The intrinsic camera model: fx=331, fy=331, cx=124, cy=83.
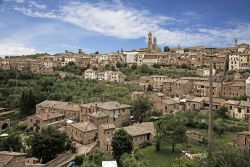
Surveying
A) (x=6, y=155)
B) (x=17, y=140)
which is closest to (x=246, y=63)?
→ (x=17, y=140)

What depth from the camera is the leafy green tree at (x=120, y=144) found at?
20.7 meters

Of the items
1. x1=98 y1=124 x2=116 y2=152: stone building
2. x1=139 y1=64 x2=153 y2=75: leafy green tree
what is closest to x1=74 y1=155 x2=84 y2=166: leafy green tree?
x1=98 y1=124 x2=116 y2=152: stone building

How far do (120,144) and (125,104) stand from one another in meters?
11.2

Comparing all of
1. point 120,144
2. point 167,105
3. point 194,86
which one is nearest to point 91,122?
point 120,144

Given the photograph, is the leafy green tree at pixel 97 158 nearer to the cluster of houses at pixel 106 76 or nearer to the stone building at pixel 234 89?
the stone building at pixel 234 89

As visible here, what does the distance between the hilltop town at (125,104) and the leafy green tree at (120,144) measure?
4.72ft

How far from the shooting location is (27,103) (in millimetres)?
37156

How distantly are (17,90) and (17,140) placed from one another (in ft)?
72.1

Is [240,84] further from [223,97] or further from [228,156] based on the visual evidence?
[228,156]

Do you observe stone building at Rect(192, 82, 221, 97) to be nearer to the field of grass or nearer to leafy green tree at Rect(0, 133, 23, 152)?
the field of grass

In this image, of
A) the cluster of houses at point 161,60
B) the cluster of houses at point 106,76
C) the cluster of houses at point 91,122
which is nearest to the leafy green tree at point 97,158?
the cluster of houses at point 91,122

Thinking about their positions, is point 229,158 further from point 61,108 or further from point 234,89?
point 234,89

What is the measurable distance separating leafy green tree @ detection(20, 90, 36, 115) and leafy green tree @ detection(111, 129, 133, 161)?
19.0 m

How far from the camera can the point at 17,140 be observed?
75.6 feet
